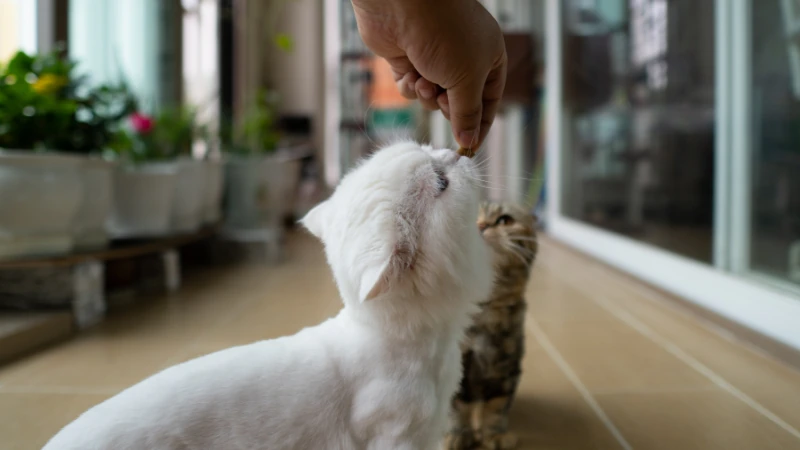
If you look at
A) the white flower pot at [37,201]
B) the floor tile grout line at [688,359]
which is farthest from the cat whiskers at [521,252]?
the white flower pot at [37,201]

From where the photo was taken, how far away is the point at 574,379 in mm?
1220

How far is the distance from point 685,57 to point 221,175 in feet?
6.56

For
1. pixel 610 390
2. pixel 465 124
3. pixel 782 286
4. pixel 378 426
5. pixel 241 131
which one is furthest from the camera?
pixel 241 131

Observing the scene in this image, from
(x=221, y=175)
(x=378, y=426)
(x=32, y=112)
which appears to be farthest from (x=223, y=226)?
(x=378, y=426)

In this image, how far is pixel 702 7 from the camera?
1.73m

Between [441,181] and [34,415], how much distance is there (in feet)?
2.98

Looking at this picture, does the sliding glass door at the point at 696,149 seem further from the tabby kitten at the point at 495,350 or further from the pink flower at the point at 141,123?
the pink flower at the point at 141,123

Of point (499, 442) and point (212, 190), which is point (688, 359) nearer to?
point (499, 442)

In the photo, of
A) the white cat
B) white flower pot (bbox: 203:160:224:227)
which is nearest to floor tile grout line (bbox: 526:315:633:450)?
the white cat

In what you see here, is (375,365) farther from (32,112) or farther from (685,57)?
(685,57)

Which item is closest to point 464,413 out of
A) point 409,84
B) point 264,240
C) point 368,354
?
point 368,354

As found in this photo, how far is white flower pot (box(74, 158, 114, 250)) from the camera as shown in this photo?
5.06 ft

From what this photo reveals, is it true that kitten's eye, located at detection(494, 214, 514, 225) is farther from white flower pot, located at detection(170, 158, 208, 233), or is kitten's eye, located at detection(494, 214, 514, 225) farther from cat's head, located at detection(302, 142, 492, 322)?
white flower pot, located at detection(170, 158, 208, 233)

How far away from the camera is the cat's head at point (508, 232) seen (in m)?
0.87
